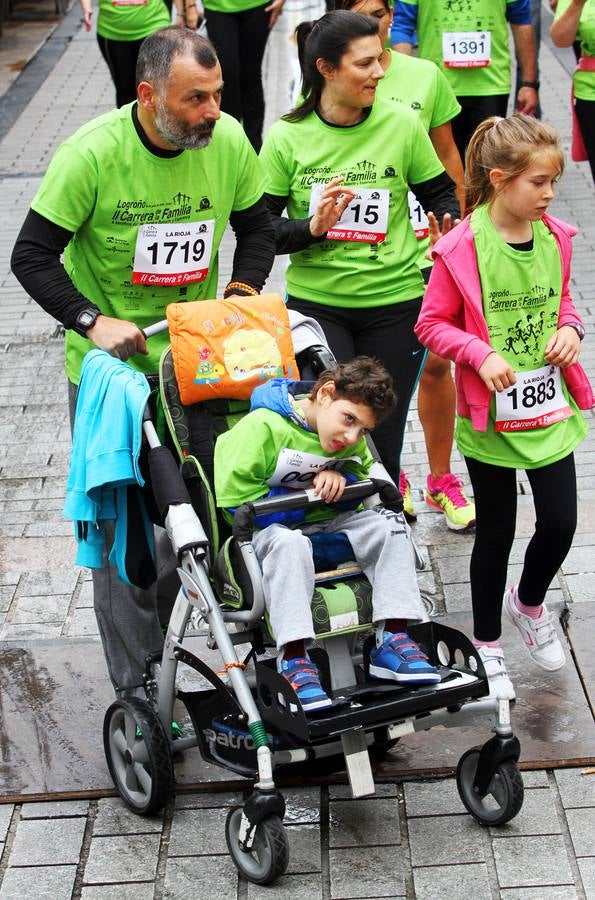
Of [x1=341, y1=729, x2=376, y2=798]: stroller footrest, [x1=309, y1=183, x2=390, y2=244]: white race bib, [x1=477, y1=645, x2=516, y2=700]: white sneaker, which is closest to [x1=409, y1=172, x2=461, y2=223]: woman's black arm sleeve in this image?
[x1=309, y1=183, x2=390, y2=244]: white race bib

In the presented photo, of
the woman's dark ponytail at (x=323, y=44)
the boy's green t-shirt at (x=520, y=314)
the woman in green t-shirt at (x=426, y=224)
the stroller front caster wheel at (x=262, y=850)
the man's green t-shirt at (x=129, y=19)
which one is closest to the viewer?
the stroller front caster wheel at (x=262, y=850)

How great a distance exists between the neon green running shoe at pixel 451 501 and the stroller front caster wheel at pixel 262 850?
91.3 inches

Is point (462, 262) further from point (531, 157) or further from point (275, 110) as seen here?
point (275, 110)

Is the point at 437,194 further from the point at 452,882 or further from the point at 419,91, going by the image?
the point at 452,882

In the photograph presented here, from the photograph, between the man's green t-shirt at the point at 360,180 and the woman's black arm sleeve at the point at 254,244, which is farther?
the man's green t-shirt at the point at 360,180

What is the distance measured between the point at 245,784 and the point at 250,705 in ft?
2.09

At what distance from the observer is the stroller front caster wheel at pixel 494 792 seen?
3.75m

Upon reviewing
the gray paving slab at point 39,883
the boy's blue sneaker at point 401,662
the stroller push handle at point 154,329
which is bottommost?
the gray paving slab at point 39,883

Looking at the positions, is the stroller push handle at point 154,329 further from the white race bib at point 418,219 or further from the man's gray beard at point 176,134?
the white race bib at point 418,219

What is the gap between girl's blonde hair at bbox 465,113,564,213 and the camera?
13.4ft

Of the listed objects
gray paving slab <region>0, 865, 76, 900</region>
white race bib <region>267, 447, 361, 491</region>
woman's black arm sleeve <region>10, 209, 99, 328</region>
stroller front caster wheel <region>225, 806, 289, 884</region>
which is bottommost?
gray paving slab <region>0, 865, 76, 900</region>

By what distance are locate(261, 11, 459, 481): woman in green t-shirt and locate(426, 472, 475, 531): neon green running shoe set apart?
0.70m

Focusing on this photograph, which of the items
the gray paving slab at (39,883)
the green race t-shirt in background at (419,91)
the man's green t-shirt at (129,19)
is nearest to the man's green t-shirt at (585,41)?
the green race t-shirt in background at (419,91)

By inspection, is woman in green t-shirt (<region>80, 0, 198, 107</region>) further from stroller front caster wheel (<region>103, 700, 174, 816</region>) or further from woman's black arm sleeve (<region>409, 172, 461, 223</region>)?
stroller front caster wheel (<region>103, 700, 174, 816</region>)
